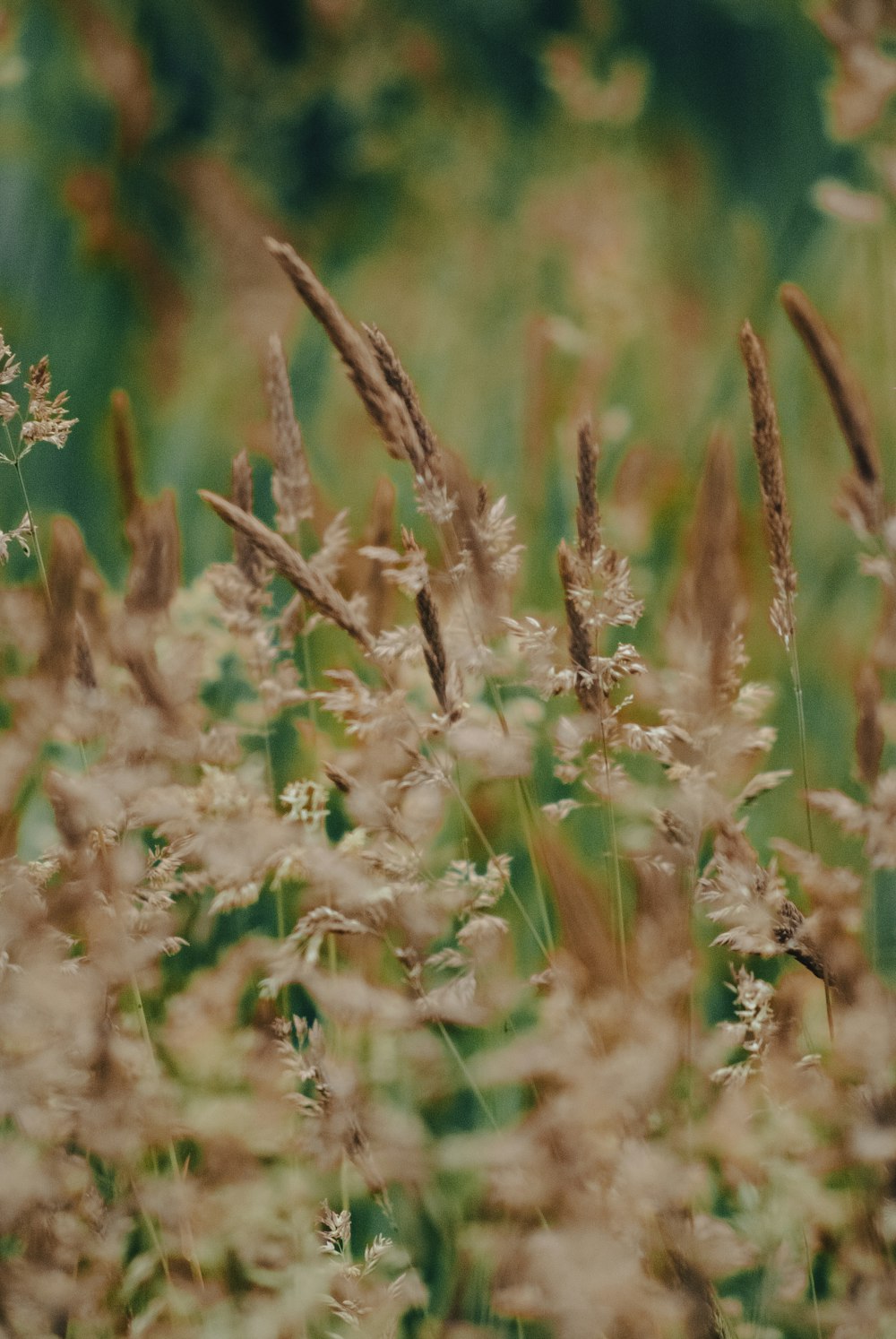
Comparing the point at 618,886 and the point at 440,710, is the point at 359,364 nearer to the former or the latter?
the point at 440,710

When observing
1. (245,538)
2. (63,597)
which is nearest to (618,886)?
(245,538)

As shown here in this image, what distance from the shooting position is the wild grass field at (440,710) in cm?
76

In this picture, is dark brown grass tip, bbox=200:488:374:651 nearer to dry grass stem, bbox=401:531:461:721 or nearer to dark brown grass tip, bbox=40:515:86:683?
dry grass stem, bbox=401:531:461:721

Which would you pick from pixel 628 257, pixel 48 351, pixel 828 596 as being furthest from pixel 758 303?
pixel 48 351

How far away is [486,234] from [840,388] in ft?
1.11

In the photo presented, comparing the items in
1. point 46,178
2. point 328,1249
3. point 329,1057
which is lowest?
point 328,1249

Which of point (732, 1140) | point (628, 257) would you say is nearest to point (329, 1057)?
point (732, 1140)

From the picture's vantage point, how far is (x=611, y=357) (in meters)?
0.78

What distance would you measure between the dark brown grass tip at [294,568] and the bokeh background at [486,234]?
5.6 inches

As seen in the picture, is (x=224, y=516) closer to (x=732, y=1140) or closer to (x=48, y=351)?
(x=48, y=351)

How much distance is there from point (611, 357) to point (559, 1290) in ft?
2.70

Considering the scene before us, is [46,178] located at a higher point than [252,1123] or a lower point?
higher

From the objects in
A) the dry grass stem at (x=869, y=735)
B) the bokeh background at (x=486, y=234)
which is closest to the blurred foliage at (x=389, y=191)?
the bokeh background at (x=486, y=234)

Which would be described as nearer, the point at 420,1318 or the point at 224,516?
the point at 224,516
